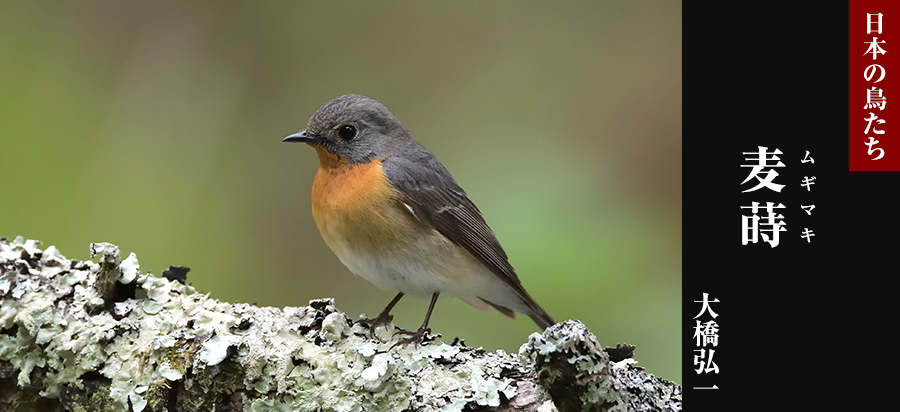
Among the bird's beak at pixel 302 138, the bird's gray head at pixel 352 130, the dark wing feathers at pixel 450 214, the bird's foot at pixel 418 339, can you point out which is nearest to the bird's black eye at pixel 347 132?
the bird's gray head at pixel 352 130

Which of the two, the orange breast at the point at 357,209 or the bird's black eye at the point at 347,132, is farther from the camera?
the bird's black eye at the point at 347,132

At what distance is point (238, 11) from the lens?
4809 millimetres

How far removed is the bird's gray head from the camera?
3.77 metres

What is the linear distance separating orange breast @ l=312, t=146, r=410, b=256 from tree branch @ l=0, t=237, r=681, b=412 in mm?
558

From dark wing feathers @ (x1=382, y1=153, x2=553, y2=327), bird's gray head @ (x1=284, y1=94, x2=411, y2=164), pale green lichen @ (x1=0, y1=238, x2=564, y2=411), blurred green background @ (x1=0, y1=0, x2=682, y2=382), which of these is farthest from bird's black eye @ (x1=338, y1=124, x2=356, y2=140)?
pale green lichen @ (x1=0, y1=238, x2=564, y2=411)

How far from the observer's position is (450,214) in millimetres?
3672

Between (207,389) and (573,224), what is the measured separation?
187 centimetres

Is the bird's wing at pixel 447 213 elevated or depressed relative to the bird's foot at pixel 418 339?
elevated

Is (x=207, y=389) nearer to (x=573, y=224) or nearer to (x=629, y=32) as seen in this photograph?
(x=573, y=224)

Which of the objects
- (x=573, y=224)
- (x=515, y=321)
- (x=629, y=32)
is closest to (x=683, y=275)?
(x=573, y=224)

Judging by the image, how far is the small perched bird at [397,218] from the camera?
344 cm

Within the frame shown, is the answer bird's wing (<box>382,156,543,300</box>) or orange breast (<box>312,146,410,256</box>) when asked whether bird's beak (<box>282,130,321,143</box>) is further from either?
bird's wing (<box>382,156,543,300</box>)

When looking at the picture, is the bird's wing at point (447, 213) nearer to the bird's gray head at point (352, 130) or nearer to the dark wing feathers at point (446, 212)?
the dark wing feathers at point (446, 212)

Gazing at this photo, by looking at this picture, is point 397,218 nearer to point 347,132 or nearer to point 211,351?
point 347,132
